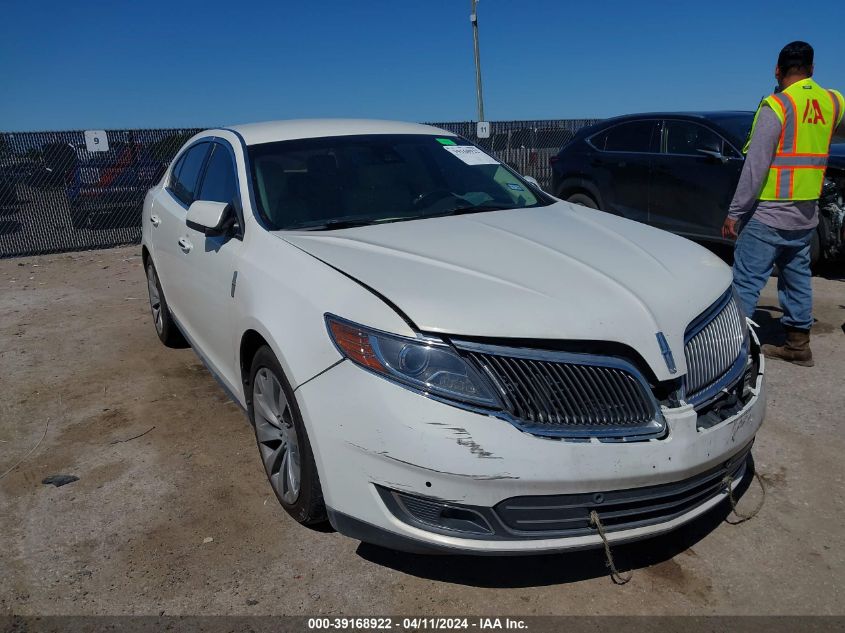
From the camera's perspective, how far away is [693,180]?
24.0 feet

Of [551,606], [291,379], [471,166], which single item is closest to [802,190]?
[471,166]

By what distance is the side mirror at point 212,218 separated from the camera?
3248mm

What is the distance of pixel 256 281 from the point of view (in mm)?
2975

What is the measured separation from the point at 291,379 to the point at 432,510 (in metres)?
0.70

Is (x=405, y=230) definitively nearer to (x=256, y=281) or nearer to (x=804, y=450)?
(x=256, y=281)

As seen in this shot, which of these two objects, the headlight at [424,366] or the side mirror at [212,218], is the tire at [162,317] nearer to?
the side mirror at [212,218]

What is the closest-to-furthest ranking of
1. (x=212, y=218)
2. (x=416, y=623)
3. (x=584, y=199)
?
(x=416, y=623)
(x=212, y=218)
(x=584, y=199)

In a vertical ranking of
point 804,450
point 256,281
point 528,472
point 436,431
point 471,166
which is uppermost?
point 471,166

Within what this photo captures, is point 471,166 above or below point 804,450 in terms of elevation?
above

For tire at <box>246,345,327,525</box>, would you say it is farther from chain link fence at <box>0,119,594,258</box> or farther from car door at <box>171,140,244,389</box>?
chain link fence at <box>0,119,594,258</box>

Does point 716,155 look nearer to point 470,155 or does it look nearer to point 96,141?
point 470,155

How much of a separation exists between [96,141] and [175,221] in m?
7.60

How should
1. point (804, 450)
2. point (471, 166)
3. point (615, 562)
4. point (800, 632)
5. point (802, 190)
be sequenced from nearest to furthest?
point (800, 632) → point (615, 562) → point (804, 450) → point (471, 166) → point (802, 190)

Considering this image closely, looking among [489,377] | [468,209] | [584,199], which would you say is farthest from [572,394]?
[584,199]
